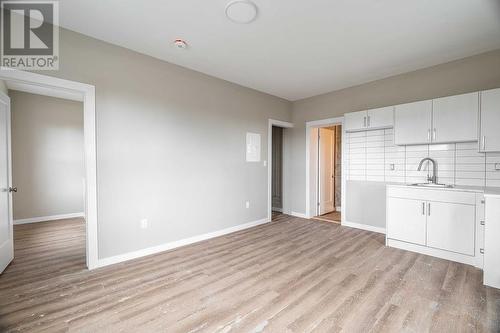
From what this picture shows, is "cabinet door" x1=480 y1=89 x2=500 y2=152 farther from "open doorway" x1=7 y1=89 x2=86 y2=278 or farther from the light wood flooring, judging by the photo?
"open doorway" x1=7 y1=89 x2=86 y2=278

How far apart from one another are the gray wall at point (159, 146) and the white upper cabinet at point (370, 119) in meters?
1.93

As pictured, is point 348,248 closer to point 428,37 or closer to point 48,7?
point 428,37

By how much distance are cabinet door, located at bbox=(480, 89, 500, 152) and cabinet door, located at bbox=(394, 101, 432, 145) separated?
543 millimetres

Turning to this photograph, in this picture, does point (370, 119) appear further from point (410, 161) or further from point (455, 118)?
point (455, 118)

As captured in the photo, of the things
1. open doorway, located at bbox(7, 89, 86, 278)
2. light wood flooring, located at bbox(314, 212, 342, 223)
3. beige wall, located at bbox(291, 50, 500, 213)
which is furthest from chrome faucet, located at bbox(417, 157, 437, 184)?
open doorway, located at bbox(7, 89, 86, 278)

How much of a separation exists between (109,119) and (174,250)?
2.00m

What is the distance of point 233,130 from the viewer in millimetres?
4090

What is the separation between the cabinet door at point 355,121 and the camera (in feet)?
13.0

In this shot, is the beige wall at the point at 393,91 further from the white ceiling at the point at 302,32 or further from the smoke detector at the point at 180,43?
the smoke detector at the point at 180,43

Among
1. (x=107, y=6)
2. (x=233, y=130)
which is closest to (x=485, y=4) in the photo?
(x=233, y=130)

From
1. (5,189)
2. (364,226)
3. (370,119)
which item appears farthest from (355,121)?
(5,189)

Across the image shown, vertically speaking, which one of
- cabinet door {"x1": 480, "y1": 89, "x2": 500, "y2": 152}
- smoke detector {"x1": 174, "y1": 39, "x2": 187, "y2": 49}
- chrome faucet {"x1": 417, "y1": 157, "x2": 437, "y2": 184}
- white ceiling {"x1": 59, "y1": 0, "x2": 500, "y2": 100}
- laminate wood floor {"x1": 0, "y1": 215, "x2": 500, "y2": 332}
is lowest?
laminate wood floor {"x1": 0, "y1": 215, "x2": 500, "y2": 332}

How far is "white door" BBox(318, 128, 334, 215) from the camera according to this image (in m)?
5.32

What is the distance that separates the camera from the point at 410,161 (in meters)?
3.62
